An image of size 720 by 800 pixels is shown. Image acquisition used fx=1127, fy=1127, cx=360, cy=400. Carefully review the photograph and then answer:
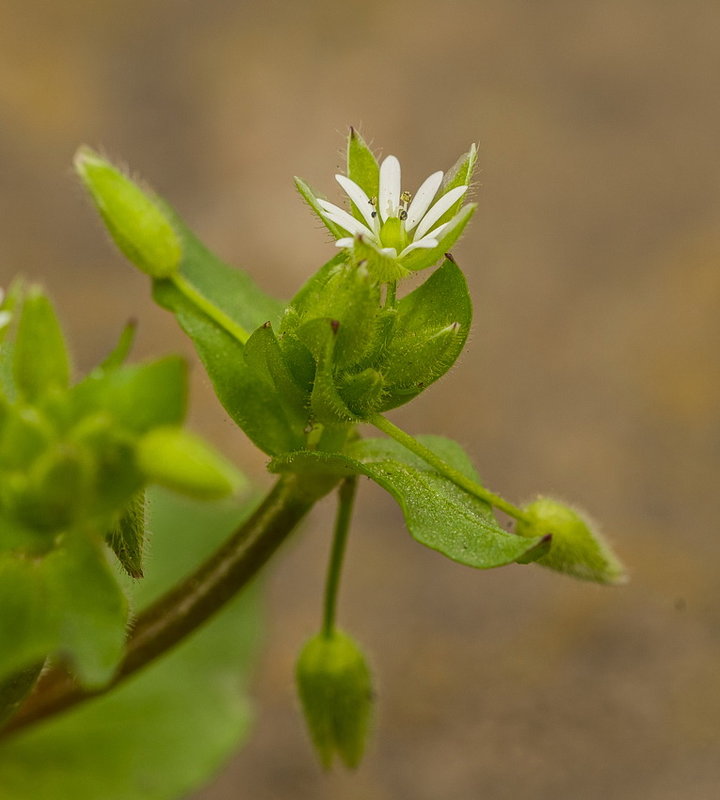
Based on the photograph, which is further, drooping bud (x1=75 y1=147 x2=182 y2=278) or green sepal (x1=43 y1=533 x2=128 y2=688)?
drooping bud (x1=75 y1=147 x2=182 y2=278)

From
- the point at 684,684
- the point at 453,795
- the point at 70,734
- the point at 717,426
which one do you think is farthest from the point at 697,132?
the point at 70,734

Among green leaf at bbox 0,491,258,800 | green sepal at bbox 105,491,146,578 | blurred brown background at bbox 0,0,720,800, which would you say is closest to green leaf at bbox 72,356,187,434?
green sepal at bbox 105,491,146,578

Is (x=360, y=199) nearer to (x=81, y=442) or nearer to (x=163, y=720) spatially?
(x=81, y=442)

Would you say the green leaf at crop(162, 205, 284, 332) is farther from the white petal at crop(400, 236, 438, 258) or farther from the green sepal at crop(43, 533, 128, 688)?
the green sepal at crop(43, 533, 128, 688)

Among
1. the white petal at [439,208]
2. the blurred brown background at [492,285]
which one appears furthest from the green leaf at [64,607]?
the blurred brown background at [492,285]

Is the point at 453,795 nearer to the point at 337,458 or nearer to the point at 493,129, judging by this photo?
the point at 337,458

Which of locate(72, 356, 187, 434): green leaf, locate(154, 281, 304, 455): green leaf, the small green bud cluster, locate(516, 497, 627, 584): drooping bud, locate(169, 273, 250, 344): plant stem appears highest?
locate(516, 497, 627, 584): drooping bud
